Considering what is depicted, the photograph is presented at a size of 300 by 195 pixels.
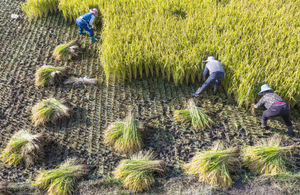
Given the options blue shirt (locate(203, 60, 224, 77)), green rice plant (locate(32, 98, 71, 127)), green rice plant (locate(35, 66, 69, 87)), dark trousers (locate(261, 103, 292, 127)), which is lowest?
dark trousers (locate(261, 103, 292, 127))

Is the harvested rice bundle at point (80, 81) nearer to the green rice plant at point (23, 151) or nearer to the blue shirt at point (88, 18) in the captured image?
the green rice plant at point (23, 151)

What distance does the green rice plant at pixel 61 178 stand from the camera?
258 centimetres

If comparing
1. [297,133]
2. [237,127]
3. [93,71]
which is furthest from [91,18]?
[297,133]

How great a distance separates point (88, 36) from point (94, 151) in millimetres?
2750

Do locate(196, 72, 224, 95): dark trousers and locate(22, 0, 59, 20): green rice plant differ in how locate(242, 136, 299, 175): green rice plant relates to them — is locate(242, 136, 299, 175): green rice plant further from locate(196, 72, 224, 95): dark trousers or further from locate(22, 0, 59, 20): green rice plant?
locate(22, 0, 59, 20): green rice plant

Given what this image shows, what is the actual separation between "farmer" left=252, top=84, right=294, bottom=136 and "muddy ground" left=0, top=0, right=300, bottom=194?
14cm

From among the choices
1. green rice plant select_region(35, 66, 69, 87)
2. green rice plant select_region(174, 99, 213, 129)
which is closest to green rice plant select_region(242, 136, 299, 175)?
green rice plant select_region(174, 99, 213, 129)

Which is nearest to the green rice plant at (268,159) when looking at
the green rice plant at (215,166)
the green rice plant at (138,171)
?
the green rice plant at (215,166)

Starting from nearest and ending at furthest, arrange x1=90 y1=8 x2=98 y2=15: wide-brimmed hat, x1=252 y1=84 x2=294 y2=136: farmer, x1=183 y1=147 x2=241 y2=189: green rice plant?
1. x1=183 y1=147 x2=241 y2=189: green rice plant
2. x1=252 y1=84 x2=294 y2=136: farmer
3. x1=90 y1=8 x2=98 y2=15: wide-brimmed hat

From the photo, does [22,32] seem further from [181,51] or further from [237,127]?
[237,127]

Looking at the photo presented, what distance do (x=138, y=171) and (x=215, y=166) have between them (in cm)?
84

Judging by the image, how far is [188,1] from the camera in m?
5.09

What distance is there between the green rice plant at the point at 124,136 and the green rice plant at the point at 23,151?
784 millimetres

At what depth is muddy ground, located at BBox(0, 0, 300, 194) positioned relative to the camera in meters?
2.94
